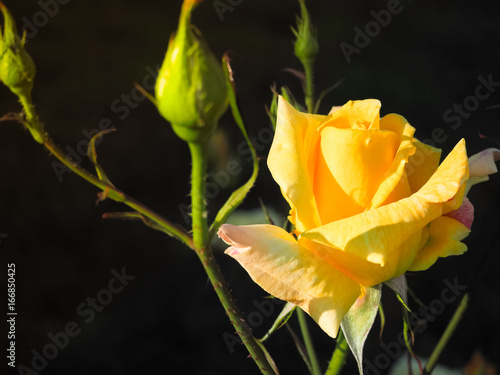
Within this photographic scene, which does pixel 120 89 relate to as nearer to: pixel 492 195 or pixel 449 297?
pixel 449 297

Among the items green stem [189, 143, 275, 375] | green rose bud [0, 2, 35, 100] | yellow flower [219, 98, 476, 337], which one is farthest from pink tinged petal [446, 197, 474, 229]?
green rose bud [0, 2, 35, 100]

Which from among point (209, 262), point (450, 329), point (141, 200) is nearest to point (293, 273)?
point (209, 262)

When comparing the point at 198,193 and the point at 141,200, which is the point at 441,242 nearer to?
the point at 198,193

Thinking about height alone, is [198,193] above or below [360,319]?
above

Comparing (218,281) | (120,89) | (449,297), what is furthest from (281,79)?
(218,281)

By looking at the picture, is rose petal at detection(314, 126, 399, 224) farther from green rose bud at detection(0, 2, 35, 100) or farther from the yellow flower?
green rose bud at detection(0, 2, 35, 100)
